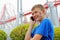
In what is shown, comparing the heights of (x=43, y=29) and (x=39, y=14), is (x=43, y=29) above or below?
below

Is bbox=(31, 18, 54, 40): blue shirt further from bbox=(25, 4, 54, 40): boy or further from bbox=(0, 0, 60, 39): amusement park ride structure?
bbox=(0, 0, 60, 39): amusement park ride structure

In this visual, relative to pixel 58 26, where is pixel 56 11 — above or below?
above

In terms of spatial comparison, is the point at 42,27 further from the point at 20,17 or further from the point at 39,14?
the point at 20,17

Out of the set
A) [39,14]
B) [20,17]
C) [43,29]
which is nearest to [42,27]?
[43,29]

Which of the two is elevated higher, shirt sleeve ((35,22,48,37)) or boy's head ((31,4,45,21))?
boy's head ((31,4,45,21))

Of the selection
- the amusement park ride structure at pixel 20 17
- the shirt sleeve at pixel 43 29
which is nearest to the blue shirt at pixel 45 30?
the shirt sleeve at pixel 43 29

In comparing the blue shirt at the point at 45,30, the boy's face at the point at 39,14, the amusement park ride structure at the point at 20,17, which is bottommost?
the amusement park ride structure at the point at 20,17

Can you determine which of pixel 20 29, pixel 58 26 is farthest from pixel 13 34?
pixel 58 26

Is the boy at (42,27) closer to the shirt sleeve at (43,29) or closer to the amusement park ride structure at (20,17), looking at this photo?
the shirt sleeve at (43,29)

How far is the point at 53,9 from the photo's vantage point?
21.9ft

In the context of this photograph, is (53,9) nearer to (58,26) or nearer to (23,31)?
(58,26)

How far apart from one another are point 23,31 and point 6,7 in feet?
2.90

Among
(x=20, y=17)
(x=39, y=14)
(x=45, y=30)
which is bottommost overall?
(x=20, y=17)

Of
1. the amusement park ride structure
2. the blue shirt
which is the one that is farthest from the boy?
the amusement park ride structure
